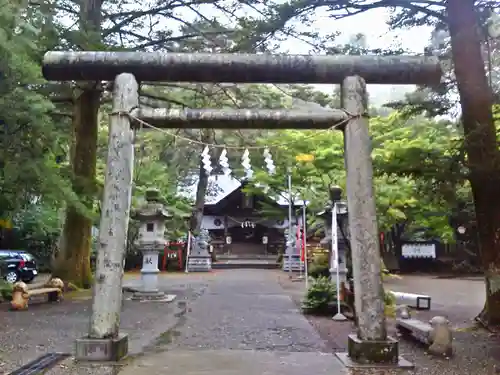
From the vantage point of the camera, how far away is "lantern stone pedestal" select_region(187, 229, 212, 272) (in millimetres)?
29406

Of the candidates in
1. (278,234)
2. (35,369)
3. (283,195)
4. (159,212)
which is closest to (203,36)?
(159,212)

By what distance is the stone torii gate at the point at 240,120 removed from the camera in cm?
630

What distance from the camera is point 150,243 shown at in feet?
49.6

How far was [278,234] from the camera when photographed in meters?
38.5

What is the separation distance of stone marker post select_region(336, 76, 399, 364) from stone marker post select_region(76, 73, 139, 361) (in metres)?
2.92

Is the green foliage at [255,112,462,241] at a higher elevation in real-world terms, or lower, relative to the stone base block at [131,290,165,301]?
higher

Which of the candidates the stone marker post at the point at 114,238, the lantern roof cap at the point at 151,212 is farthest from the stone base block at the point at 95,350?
the lantern roof cap at the point at 151,212

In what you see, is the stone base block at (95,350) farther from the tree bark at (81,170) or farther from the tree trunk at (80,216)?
the tree trunk at (80,216)

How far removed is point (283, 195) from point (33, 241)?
1352cm

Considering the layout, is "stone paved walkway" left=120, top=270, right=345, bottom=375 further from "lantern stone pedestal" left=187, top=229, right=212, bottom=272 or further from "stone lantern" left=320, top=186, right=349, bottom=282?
"lantern stone pedestal" left=187, top=229, right=212, bottom=272

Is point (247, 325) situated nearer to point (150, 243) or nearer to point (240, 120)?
point (240, 120)

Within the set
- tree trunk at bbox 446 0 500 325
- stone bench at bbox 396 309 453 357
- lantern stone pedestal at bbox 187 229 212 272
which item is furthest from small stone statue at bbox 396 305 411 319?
lantern stone pedestal at bbox 187 229 212 272

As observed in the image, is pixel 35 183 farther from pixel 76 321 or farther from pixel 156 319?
pixel 156 319

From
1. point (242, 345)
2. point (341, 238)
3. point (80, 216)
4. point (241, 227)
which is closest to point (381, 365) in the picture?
point (242, 345)
